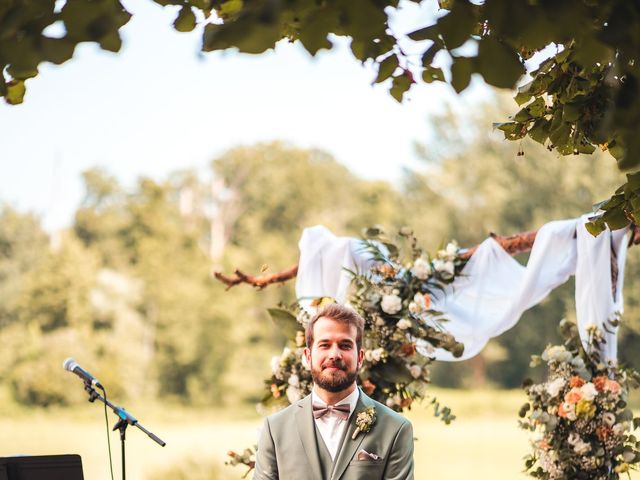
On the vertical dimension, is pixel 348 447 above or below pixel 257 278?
Answer: below

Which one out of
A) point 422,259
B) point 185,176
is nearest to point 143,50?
point 185,176

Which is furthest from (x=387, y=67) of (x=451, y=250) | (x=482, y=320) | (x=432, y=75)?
(x=482, y=320)

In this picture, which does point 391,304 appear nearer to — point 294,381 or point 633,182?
point 294,381

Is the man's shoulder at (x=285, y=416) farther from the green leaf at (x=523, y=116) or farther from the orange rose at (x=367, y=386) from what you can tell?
the orange rose at (x=367, y=386)

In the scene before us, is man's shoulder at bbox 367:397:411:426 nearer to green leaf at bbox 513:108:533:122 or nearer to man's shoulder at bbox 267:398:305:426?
man's shoulder at bbox 267:398:305:426

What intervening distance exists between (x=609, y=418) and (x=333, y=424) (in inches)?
85.1

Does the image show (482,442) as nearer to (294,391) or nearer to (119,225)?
(119,225)

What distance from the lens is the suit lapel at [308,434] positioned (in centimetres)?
336

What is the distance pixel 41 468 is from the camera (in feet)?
10.5

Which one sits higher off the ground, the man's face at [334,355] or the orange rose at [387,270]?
the orange rose at [387,270]

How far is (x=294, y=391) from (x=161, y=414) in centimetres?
1684

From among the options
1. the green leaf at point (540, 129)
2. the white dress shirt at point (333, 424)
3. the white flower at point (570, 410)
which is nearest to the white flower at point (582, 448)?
the white flower at point (570, 410)

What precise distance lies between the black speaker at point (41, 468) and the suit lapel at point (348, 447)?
80 centimetres

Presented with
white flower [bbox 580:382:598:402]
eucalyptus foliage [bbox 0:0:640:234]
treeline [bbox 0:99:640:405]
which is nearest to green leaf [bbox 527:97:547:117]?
eucalyptus foliage [bbox 0:0:640:234]
